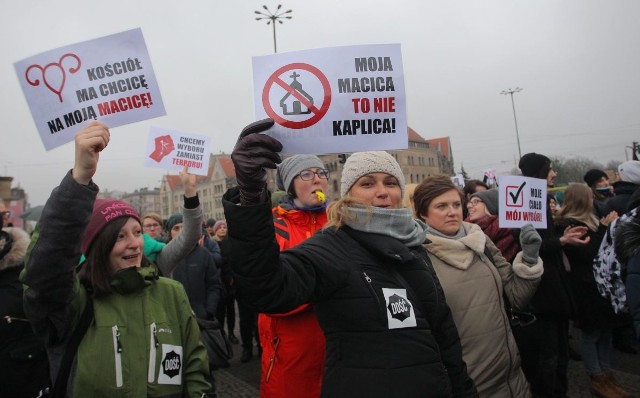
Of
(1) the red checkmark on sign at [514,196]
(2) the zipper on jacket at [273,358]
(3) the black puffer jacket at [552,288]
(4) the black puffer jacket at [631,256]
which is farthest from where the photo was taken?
(3) the black puffer jacket at [552,288]

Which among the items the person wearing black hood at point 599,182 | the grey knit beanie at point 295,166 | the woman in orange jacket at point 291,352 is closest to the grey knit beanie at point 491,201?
the grey knit beanie at point 295,166

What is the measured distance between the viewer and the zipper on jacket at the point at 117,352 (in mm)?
2092

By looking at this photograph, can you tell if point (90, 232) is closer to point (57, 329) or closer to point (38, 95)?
point (57, 329)

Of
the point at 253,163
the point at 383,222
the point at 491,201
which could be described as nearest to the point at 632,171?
the point at 491,201

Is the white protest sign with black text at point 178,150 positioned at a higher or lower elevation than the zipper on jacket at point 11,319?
higher

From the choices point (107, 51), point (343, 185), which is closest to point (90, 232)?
point (107, 51)

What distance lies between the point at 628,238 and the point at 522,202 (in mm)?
1017

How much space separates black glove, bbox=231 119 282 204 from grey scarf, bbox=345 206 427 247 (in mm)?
542

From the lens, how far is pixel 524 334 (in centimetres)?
349

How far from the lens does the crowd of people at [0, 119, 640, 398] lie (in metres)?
1.77

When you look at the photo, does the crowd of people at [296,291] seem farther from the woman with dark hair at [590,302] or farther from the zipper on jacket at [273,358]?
the woman with dark hair at [590,302]

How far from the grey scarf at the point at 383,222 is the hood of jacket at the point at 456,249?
922 mm

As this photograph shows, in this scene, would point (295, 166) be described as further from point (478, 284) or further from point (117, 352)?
point (117, 352)

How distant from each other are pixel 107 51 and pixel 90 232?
1060 millimetres
